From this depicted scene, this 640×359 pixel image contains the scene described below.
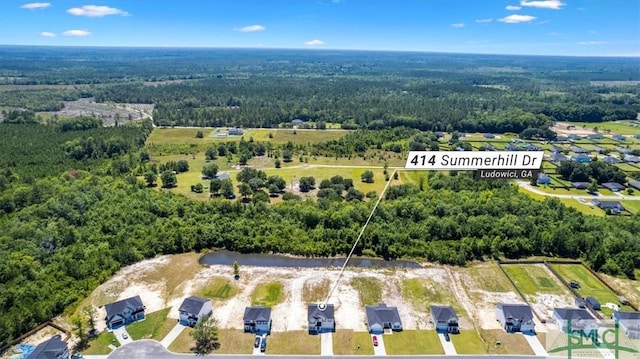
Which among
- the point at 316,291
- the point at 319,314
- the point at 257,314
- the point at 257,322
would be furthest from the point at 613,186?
the point at 257,322

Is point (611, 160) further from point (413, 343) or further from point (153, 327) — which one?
point (153, 327)

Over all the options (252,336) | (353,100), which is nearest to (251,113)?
(353,100)

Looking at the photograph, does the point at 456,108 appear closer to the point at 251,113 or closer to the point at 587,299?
the point at 251,113

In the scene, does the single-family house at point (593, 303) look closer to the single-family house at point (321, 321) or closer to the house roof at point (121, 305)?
the single-family house at point (321, 321)

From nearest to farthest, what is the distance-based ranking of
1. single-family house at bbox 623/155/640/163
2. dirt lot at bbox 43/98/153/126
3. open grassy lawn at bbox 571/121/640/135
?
1. single-family house at bbox 623/155/640/163
2. open grassy lawn at bbox 571/121/640/135
3. dirt lot at bbox 43/98/153/126

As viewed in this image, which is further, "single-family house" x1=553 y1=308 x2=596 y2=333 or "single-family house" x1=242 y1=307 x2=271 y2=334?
"single-family house" x1=242 y1=307 x2=271 y2=334

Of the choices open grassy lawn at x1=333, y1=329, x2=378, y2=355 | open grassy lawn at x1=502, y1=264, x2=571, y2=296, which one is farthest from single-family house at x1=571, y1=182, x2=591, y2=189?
open grassy lawn at x1=333, y1=329, x2=378, y2=355

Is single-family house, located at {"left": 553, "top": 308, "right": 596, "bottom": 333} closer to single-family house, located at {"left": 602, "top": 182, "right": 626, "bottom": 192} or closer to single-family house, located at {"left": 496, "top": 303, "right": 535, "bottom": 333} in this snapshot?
single-family house, located at {"left": 496, "top": 303, "right": 535, "bottom": 333}
